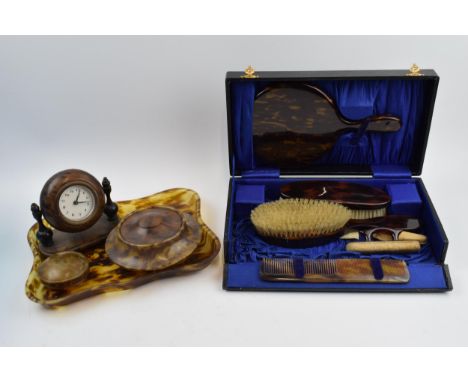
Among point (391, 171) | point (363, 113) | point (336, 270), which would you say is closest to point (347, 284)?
point (336, 270)

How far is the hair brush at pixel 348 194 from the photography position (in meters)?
3.14

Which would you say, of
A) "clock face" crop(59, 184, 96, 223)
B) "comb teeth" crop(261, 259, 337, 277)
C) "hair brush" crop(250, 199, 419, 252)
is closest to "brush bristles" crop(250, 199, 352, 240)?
"hair brush" crop(250, 199, 419, 252)

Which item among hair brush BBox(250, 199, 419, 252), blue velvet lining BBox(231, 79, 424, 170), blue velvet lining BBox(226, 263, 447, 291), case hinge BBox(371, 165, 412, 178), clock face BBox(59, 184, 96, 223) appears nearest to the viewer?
blue velvet lining BBox(226, 263, 447, 291)

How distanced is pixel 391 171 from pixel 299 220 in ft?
2.25

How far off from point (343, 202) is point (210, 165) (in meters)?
0.99

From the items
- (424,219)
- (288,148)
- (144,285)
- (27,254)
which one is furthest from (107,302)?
(424,219)

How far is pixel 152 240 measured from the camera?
2.79m

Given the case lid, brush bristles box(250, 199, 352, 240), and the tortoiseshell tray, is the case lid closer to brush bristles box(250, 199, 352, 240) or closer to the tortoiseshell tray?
brush bristles box(250, 199, 352, 240)

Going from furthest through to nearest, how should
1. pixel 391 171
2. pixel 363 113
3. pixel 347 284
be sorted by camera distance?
pixel 391 171, pixel 363 113, pixel 347 284

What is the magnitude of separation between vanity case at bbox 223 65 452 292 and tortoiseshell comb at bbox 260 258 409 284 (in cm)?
3

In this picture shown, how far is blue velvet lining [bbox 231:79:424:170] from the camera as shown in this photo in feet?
10.2

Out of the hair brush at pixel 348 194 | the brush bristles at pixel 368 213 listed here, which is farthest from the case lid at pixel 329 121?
the brush bristles at pixel 368 213

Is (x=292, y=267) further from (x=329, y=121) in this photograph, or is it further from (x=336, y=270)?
(x=329, y=121)

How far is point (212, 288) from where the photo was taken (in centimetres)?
283
